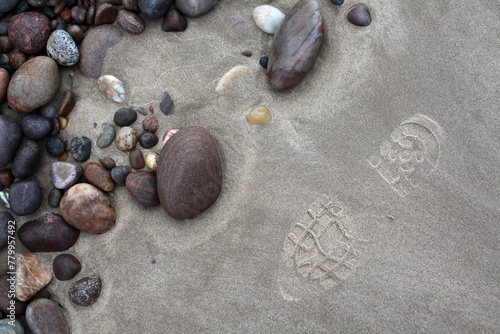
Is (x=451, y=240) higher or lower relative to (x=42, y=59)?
higher

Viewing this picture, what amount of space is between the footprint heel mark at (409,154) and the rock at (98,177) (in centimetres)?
177

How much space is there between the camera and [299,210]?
7.40ft

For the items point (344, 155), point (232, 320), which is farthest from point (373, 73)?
point (232, 320)

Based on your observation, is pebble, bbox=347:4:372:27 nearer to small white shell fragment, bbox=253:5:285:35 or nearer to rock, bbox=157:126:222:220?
small white shell fragment, bbox=253:5:285:35

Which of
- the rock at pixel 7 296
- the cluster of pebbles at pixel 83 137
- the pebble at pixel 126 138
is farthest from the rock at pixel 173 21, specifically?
the rock at pixel 7 296

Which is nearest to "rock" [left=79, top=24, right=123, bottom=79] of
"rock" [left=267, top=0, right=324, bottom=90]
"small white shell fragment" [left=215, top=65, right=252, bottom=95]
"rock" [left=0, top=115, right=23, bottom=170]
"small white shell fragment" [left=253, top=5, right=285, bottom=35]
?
"rock" [left=0, top=115, right=23, bottom=170]

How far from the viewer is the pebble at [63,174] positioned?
7.55ft

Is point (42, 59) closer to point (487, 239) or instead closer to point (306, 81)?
point (306, 81)

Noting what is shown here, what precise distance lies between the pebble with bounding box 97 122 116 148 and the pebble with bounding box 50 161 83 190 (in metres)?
0.23

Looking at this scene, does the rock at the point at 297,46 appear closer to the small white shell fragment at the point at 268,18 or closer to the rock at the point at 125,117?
the small white shell fragment at the point at 268,18

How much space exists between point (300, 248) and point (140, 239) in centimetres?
106

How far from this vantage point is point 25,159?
2.26 m

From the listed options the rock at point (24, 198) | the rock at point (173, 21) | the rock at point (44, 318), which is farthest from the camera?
the rock at point (173, 21)

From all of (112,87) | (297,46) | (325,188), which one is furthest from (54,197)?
(297,46)
